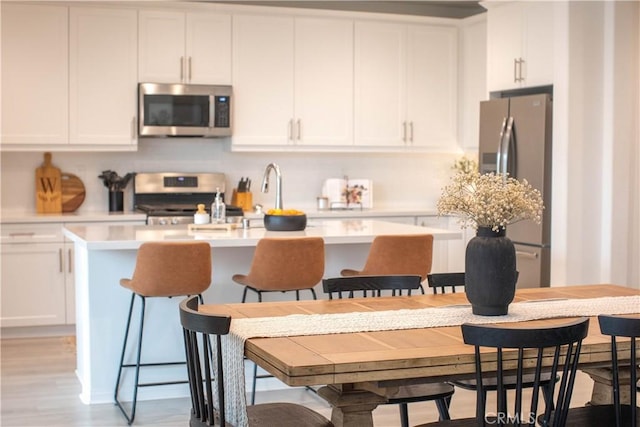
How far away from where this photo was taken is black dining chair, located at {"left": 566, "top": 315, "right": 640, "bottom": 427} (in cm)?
259

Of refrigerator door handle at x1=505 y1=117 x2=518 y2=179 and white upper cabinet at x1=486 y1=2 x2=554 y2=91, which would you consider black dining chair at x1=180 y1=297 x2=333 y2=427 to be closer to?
refrigerator door handle at x1=505 y1=117 x2=518 y2=179

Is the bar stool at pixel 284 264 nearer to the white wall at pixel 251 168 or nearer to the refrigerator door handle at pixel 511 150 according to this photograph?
the refrigerator door handle at pixel 511 150

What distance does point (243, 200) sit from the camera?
24.1 feet

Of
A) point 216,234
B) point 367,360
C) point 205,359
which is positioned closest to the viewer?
point 367,360

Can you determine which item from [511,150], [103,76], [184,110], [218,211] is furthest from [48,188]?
[511,150]

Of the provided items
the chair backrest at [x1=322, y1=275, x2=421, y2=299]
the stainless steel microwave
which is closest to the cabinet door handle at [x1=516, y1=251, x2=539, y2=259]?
the stainless steel microwave

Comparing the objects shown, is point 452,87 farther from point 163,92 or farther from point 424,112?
→ point 163,92

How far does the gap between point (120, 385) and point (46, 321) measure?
1951 mm

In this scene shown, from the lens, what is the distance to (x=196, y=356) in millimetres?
2711

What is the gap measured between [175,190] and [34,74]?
1381 millimetres

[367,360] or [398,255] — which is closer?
[367,360]

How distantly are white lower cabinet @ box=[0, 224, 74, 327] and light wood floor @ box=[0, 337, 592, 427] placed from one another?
2.80 ft

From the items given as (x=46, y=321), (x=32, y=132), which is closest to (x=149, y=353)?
(x=46, y=321)

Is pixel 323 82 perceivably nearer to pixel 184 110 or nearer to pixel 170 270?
pixel 184 110
